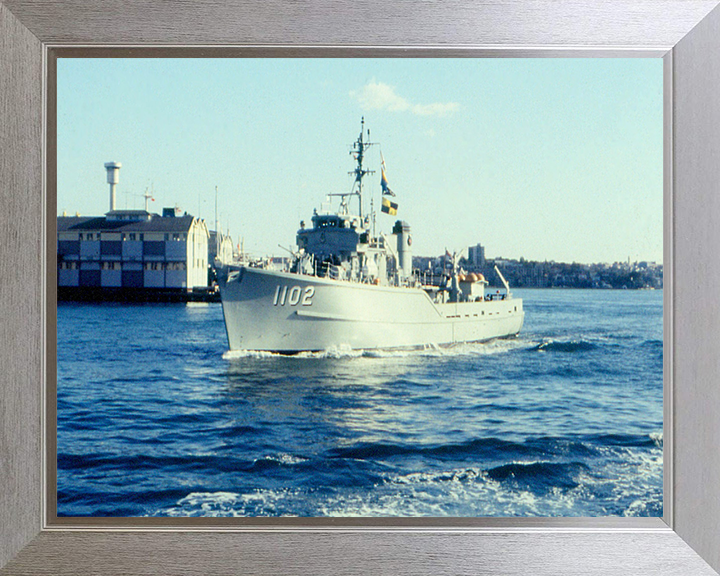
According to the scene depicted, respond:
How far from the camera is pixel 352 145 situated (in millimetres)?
3406

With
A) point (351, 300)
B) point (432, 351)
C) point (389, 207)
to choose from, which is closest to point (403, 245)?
point (389, 207)

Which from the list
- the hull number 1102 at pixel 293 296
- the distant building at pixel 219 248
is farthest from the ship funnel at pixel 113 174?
the hull number 1102 at pixel 293 296

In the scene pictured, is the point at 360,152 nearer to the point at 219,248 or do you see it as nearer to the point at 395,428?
the point at 219,248

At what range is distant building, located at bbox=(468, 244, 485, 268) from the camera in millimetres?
3297

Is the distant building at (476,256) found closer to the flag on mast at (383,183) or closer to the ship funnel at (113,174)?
the flag on mast at (383,183)

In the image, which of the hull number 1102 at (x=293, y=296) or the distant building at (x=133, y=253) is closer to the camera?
the distant building at (x=133, y=253)

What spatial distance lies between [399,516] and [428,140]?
84.8 inches

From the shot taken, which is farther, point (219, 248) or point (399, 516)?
point (219, 248)

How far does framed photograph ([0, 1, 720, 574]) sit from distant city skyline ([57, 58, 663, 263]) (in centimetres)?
126

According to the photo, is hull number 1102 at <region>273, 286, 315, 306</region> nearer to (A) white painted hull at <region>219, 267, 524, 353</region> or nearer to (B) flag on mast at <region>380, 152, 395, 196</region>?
(A) white painted hull at <region>219, 267, 524, 353</region>

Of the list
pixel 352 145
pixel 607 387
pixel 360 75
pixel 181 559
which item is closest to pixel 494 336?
pixel 607 387

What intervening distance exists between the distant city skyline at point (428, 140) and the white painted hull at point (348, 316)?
82cm

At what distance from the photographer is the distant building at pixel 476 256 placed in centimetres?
330

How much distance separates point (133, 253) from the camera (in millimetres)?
3645
